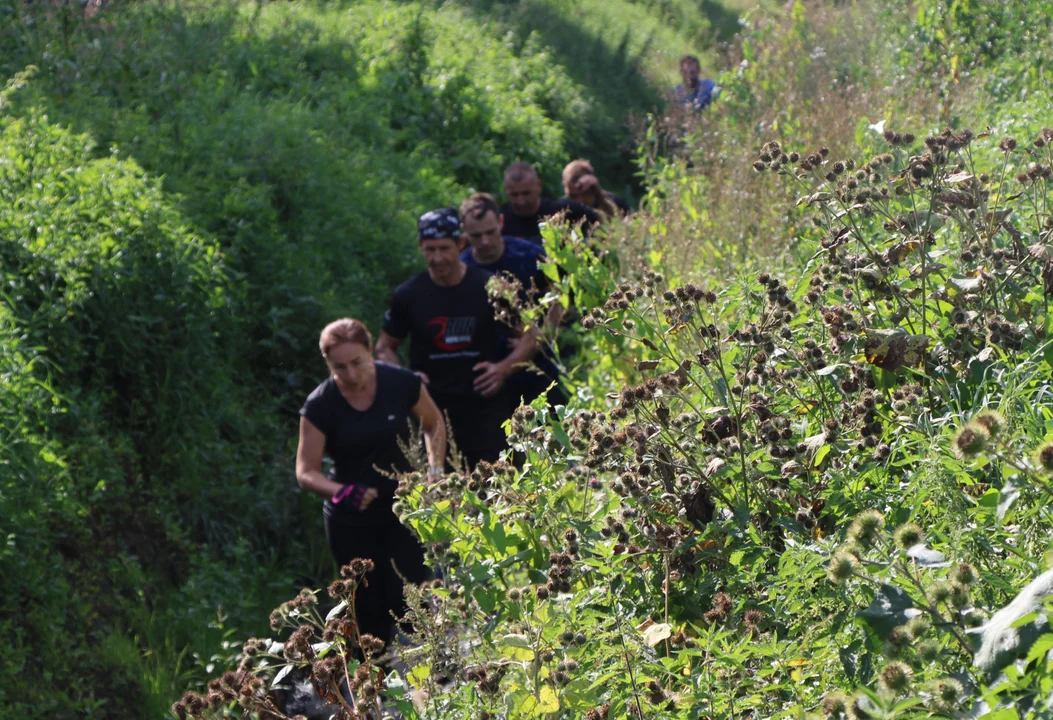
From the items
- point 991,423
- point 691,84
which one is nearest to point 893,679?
point 991,423

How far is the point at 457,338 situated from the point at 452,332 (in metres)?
0.05

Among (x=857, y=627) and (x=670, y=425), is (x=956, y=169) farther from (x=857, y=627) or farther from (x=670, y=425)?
(x=857, y=627)

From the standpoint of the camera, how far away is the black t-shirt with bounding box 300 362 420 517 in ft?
20.4

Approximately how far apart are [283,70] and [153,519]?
7552 mm

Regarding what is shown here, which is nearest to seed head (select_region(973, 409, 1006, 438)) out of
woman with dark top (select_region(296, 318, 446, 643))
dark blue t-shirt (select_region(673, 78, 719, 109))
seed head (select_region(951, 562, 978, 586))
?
seed head (select_region(951, 562, 978, 586))

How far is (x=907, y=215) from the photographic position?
3.66 metres

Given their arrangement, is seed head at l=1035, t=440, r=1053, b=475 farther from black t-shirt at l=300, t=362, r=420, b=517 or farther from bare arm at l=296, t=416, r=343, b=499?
bare arm at l=296, t=416, r=343, b=499

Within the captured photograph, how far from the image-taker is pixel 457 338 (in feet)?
23.7

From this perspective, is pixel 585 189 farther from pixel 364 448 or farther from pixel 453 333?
pixel 364 448

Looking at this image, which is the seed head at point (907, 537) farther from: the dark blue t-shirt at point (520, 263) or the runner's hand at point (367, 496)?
the dark blue t-shirt at point (520, 263)

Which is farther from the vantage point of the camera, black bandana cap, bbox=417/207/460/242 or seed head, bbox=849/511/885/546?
black bandana cap, bbox=417/207/460/242

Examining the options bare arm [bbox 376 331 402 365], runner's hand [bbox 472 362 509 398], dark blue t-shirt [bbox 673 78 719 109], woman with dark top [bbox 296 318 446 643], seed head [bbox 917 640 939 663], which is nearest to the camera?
seed head [bbox 917 640 939 663]

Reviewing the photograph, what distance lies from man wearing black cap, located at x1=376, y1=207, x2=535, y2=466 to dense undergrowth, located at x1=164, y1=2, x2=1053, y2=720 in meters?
2.80

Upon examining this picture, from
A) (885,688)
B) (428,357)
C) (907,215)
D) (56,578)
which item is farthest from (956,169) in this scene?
(56,578)
